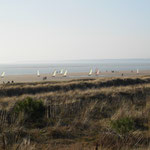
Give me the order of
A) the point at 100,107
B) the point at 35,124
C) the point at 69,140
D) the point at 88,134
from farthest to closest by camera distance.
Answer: the point at 100,107 < the point at 35,124 < the point at 88,134 < the point at 69,140

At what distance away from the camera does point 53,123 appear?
7945 mm

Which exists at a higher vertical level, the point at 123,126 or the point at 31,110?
the point at 31,110

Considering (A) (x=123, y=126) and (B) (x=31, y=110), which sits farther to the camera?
(B) (x=31, y=110)

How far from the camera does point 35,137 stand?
6.50 metres

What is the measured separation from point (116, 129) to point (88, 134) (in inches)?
33.1

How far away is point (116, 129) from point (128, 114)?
194cm

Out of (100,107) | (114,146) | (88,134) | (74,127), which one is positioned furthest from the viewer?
(100,107)

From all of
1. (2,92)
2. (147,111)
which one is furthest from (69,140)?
(2,92)

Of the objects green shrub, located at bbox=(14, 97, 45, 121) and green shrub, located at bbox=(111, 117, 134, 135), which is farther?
green shrub, located at bbox=(14, 97, 45, 121)

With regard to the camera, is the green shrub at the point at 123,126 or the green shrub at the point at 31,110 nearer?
the green shrub at the point at 123,126

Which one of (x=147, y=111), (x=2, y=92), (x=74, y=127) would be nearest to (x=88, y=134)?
(x=74, y=127)

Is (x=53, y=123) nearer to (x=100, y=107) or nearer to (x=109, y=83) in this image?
(x=100, y=107)

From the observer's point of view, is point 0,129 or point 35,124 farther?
point 35,124

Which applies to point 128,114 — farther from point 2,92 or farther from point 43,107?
point 2,92
